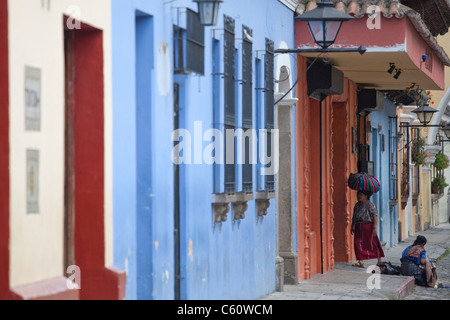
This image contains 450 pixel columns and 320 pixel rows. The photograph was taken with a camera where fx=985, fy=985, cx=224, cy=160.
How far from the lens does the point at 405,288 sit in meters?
14.7

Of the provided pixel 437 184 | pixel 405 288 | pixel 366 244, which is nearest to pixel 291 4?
pixel 405 288

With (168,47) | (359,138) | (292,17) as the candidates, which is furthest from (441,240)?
(168,47)

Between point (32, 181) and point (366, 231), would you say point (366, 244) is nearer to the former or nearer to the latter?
point (366, 231)

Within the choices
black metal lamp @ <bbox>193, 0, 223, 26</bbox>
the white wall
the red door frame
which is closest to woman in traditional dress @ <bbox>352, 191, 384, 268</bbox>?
black metal lamp @ <bbox>193, 0, 223, 26</bbox>

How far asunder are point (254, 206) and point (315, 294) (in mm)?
1692

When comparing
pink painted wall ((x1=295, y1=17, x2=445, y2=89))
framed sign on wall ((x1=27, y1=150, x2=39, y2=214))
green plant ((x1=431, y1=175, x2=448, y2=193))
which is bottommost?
green plant ((x1=431, y1=175, x2=448, y2=193))

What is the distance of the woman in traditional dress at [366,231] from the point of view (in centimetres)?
1791

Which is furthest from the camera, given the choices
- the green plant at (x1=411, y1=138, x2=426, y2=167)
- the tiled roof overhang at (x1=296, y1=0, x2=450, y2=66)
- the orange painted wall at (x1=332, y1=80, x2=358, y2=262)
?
the green plant at (x1=411, y1=138, x2=426, y2=167)

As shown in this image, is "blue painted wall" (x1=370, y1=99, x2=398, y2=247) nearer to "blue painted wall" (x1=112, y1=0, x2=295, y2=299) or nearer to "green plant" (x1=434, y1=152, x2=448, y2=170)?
"green plant" (x1=434, y1=152, x2=448, y2=170)

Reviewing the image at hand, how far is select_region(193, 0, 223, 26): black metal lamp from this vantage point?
9.02 metres

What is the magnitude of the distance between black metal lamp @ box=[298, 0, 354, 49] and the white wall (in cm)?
481

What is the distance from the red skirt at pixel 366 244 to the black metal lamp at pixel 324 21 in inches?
273

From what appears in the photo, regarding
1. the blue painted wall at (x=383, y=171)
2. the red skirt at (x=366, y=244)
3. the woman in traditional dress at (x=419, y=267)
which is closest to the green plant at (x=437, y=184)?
the blue painted wall at (x=383, y=171)

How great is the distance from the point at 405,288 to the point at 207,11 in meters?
7.10
